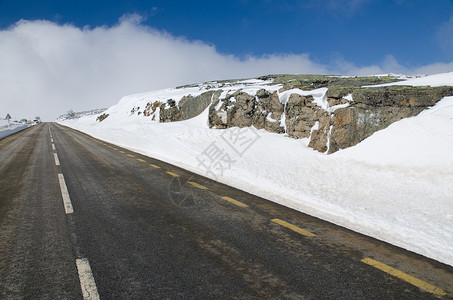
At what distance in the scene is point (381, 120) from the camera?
945 cm

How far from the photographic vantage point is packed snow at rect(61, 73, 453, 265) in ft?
13.7

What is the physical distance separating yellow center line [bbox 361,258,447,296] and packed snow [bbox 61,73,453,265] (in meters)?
0.78

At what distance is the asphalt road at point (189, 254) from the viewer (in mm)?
2549

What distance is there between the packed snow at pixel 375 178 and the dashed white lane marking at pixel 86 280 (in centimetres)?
364

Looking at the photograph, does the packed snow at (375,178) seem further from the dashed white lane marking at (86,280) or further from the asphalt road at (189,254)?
the dashed white lane marking at (86,280)

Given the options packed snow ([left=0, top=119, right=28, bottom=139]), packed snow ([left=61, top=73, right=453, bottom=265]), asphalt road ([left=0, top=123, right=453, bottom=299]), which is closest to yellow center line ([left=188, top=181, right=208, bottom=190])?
Answer: asphalt road ([left=0, top=123, right=453, bottom=299])

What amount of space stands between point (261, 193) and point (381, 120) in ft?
20.7

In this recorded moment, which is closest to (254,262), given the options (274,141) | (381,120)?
(381,120)

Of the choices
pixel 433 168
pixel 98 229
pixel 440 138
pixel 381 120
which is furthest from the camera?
pixel 381 120

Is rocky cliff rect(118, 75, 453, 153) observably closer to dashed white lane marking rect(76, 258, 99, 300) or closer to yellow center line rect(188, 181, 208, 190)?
yellow center line rect(188, 181, 208, 190)

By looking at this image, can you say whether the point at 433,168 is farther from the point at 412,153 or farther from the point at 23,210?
the point at 23,210

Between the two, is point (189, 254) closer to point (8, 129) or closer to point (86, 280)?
point (86, 280)

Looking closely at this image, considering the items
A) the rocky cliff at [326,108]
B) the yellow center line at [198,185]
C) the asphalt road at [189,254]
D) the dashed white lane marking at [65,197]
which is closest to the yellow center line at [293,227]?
the asphalt road at [189,254]

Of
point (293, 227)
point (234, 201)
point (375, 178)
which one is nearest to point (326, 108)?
point (375, 178)
